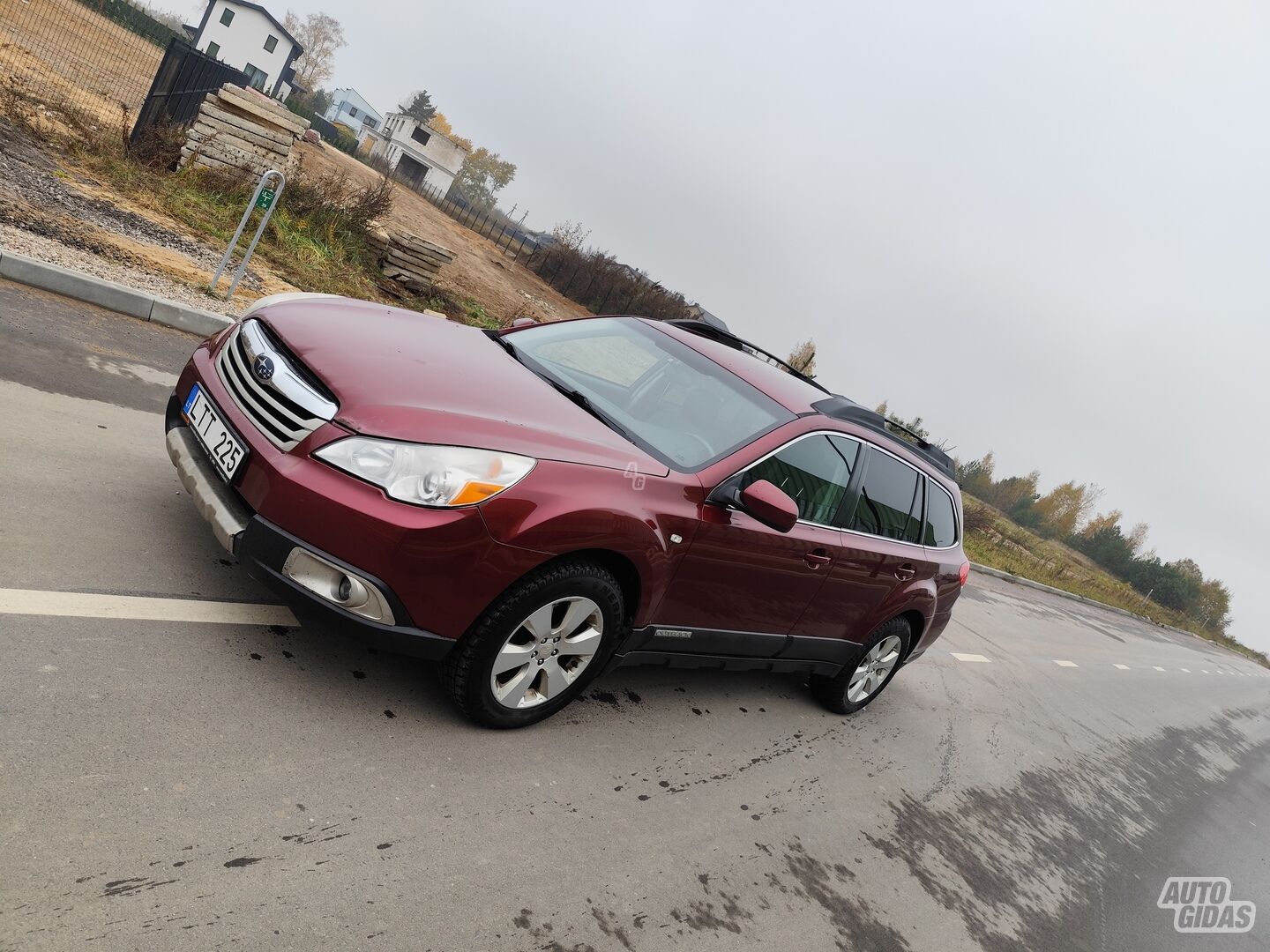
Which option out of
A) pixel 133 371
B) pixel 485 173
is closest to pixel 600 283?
pixel 133 371

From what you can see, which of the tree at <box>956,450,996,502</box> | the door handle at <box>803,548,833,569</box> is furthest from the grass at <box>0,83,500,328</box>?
the tree at <box>956,450,996,502</box>

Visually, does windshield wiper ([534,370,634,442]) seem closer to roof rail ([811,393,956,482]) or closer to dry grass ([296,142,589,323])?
roof rail ([811,393,956,482])

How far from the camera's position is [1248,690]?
19516 millimetres

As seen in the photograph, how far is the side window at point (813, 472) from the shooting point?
4.07 meters

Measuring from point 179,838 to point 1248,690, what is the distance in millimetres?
23201

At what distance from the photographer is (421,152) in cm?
7638

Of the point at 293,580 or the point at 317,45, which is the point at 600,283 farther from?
the point at 317,45

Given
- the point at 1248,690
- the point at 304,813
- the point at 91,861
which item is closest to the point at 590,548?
the point at 304,813

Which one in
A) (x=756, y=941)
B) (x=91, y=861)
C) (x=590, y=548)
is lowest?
(x=91, y=861)

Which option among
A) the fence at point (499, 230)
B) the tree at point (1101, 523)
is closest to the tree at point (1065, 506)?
the tree at point (1101, 523)

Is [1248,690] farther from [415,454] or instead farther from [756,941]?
[415,454]

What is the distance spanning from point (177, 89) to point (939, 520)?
1177 centimetres

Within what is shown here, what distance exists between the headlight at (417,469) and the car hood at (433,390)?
5cm

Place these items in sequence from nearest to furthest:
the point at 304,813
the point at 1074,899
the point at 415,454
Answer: the point at 304,813 → the point at 415,454 → the point at 1074,899
